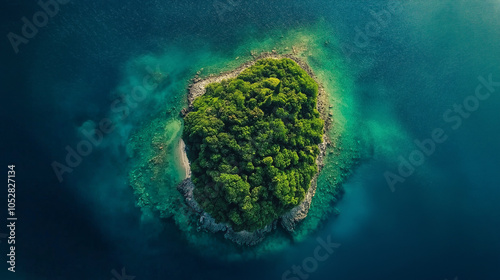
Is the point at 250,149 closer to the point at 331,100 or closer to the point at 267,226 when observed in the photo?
the point at 267,226

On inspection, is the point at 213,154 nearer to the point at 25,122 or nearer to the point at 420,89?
the point at 25,122

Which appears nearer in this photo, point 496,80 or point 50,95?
point 50,95

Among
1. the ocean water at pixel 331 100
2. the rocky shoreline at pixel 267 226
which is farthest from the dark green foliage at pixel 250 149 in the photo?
the ocean water at pixel 331 100

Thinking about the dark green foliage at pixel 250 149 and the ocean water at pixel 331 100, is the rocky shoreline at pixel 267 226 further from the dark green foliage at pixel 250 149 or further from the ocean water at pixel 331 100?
the dark green foliage at pixel 250 149

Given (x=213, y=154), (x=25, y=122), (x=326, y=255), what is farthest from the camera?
(x=326, y=255)

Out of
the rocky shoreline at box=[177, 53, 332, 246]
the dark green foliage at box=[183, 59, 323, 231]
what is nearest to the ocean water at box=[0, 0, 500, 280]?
the rocky shoreline at box=[177, 53, 332, 246]

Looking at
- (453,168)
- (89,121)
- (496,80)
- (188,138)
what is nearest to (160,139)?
(188,138)
